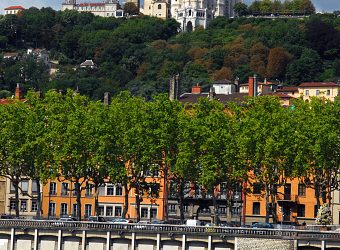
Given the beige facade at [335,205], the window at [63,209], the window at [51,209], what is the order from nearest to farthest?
1. the beige facade at [335,205]
2. the window at [63,209]
3. the window at [51,209]

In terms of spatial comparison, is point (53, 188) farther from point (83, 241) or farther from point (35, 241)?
point (83, 241)

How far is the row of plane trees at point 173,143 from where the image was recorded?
317 ft

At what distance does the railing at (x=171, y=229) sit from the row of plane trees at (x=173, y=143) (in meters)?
11.8

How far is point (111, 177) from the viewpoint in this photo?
4013 inches

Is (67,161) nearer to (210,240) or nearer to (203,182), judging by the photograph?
(203,182)

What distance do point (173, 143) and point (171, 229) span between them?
60.3 feet

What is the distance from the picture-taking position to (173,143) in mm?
103062

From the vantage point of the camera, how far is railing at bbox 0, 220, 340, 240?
80.5 meters

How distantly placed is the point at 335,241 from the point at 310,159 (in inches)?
726

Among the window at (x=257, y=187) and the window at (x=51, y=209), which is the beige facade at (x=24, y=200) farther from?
the window at (x=257, y=187)

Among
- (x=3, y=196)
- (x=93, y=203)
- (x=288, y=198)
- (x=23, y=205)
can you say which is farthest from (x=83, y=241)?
(x=3, y=196)

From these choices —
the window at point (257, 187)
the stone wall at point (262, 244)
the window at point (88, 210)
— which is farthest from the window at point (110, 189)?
the stone wall at point (262, 244)

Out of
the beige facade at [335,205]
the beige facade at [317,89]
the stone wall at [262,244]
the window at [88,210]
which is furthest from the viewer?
the beige facade at [317,89]

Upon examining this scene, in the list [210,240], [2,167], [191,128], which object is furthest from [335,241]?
[2,167]
